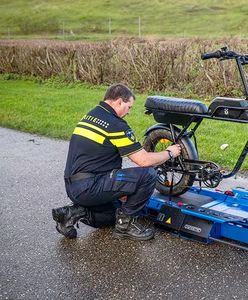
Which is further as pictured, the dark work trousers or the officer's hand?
the officer's hand

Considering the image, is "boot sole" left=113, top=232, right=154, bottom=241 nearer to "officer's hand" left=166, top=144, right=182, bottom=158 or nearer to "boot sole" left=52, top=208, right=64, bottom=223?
"boot sole" left=52, top=208, right=64, bottom=223

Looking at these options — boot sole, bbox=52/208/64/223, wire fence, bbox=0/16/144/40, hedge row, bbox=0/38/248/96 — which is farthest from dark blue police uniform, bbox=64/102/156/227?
wire fence, bbox=0/16/144/40

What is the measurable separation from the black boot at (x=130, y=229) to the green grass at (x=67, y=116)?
2730 mm

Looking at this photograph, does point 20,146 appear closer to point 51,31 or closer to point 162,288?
point 162,288

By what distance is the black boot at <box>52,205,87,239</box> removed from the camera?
5250 millimetres

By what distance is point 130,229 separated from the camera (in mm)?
5215

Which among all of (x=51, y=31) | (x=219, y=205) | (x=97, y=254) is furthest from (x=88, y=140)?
(x=51, y=31)

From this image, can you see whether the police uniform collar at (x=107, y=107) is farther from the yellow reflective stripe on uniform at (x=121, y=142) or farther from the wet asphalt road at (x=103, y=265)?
the wet asphalt road at (x=103, y=265)

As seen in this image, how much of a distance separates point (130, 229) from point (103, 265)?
A: 62 centimetres

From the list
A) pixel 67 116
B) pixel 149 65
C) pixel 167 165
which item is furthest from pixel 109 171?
pixel 149 65

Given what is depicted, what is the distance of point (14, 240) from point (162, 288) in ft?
5.55

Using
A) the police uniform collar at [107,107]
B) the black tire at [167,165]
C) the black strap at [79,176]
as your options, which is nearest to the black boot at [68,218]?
the black strap at [79,176]

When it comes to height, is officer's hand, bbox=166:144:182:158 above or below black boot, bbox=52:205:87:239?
above

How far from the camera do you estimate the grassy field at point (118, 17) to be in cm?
6152
